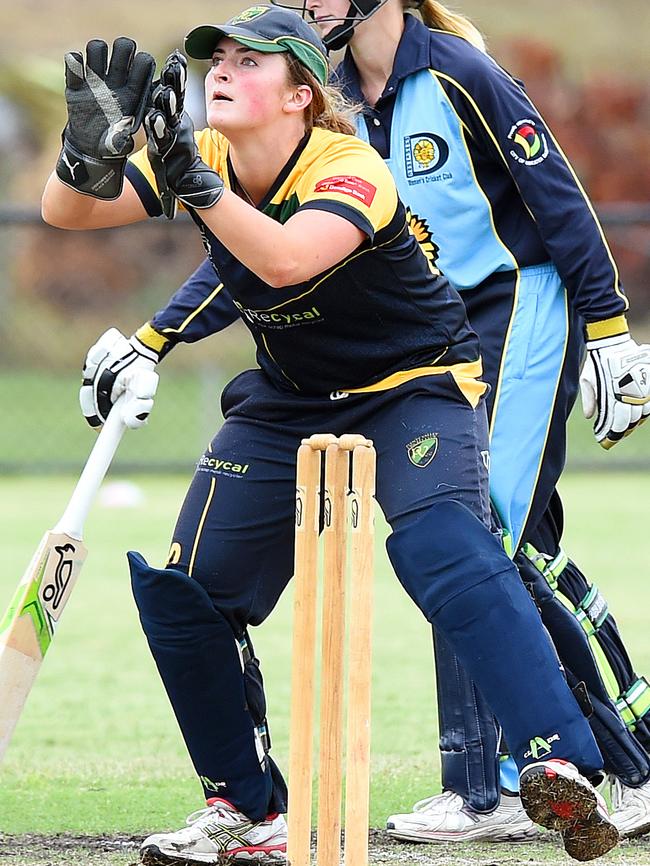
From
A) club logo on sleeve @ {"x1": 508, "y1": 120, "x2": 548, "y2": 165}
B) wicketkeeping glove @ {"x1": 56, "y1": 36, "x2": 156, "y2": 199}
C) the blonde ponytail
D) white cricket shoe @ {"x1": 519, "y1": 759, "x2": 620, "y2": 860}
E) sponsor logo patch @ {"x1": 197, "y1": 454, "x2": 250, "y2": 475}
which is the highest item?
the blonde ponytail

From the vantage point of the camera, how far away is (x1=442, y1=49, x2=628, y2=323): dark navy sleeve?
334 centimetres

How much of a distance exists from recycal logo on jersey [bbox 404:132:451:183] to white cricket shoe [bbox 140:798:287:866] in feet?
4.76

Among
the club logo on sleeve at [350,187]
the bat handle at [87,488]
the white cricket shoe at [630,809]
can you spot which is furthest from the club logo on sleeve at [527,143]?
the white cricket shoe at [630,809]

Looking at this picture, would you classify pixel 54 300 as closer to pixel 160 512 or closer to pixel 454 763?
pixel 160 512

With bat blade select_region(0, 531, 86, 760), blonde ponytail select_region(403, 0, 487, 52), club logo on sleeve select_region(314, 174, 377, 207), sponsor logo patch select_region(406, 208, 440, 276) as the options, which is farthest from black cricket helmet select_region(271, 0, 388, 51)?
bat blade select_region(0, 531, 86, 760)

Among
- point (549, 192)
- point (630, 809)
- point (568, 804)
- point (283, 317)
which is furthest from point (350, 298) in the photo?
point (630, 809)

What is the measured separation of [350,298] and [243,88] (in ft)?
1.43

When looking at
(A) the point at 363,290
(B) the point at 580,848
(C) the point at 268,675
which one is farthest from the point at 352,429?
(C) the point at 268,675

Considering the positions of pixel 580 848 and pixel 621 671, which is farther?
pixel 621 671

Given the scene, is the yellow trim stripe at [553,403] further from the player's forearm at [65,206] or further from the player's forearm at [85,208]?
the player's forearm at [65,206]

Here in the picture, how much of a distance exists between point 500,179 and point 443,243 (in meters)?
0.19

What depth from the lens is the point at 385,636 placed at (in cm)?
574

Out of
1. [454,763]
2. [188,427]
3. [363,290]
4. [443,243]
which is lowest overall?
[454,763]

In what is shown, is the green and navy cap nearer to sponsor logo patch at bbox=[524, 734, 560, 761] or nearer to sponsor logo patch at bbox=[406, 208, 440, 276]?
sponsor logo patch at bbox=[406, 208, 440, 276]
